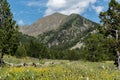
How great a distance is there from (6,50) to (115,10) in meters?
22.0

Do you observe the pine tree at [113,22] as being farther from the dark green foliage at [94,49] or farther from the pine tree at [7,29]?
the dark green foliage at [94,49]

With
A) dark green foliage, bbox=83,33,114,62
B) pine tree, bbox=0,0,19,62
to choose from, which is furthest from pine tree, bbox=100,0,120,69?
dark green foliage, bbox=83,33,114,62

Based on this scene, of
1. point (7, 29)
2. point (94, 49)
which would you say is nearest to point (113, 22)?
point (7, 29)

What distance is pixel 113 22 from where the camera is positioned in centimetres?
4403

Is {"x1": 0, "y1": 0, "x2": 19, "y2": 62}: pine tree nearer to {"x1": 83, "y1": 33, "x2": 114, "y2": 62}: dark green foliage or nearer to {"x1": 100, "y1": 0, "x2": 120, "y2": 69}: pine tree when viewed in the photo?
{"x1": 100, "y1": 0, "x2": 120, "y2": 69}: pine tree

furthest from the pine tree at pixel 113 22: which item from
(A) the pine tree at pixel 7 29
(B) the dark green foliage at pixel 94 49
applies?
(B) the dark green foliage at pixel 94 49

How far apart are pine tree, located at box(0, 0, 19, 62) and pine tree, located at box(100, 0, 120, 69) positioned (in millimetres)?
17346

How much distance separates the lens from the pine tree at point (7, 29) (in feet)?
171

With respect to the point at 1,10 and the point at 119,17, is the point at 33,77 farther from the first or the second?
the point at 1,10

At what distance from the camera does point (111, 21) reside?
4409 cm

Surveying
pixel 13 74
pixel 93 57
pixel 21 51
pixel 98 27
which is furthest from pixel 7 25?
pixel 21 51

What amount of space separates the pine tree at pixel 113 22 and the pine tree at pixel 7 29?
17.3 meters

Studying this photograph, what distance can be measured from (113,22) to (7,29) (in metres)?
19.9

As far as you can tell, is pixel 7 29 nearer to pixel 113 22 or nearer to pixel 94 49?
pixel 113 22
